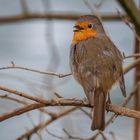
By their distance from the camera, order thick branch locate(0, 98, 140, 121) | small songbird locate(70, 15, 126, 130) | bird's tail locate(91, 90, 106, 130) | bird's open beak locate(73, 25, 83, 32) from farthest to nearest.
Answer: bird's open beak locate(73, 25, 83, 32)
small songbird locate(70, 15, 126, 130)
bird's tail locate(91, 90, 106, 130)
thick branch locate(0, 98, 140, 121)

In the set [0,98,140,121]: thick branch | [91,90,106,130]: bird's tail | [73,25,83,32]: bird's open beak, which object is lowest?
[91,90,106,130]: bird's tail

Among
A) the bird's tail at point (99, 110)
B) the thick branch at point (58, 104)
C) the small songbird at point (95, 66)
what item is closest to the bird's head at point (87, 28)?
the small songbird at point (95, 66)

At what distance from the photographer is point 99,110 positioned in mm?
2900

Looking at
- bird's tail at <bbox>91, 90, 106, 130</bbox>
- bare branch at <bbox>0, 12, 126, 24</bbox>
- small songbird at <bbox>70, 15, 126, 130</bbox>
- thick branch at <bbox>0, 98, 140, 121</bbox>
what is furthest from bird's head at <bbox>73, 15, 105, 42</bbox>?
bare branch at <bbox>0, 12, 126, 24</bbox>

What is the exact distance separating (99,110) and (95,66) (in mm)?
340

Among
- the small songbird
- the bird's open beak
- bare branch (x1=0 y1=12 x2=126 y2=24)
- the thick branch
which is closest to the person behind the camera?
the thick branch

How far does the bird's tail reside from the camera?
9.20 ft

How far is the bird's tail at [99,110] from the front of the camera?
280 centimetres

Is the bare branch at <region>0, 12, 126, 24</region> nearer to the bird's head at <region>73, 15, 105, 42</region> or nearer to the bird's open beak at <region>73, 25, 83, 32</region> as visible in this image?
the bird's head at <region>73, 15, 105, 42</region>

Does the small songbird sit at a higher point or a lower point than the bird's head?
lower

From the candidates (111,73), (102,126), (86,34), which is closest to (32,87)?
(86,34)

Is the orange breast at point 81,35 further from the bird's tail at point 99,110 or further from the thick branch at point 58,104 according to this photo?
the thick branch at point 58,104

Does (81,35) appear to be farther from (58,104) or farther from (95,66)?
(58,104)

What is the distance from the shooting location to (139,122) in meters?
3.17
